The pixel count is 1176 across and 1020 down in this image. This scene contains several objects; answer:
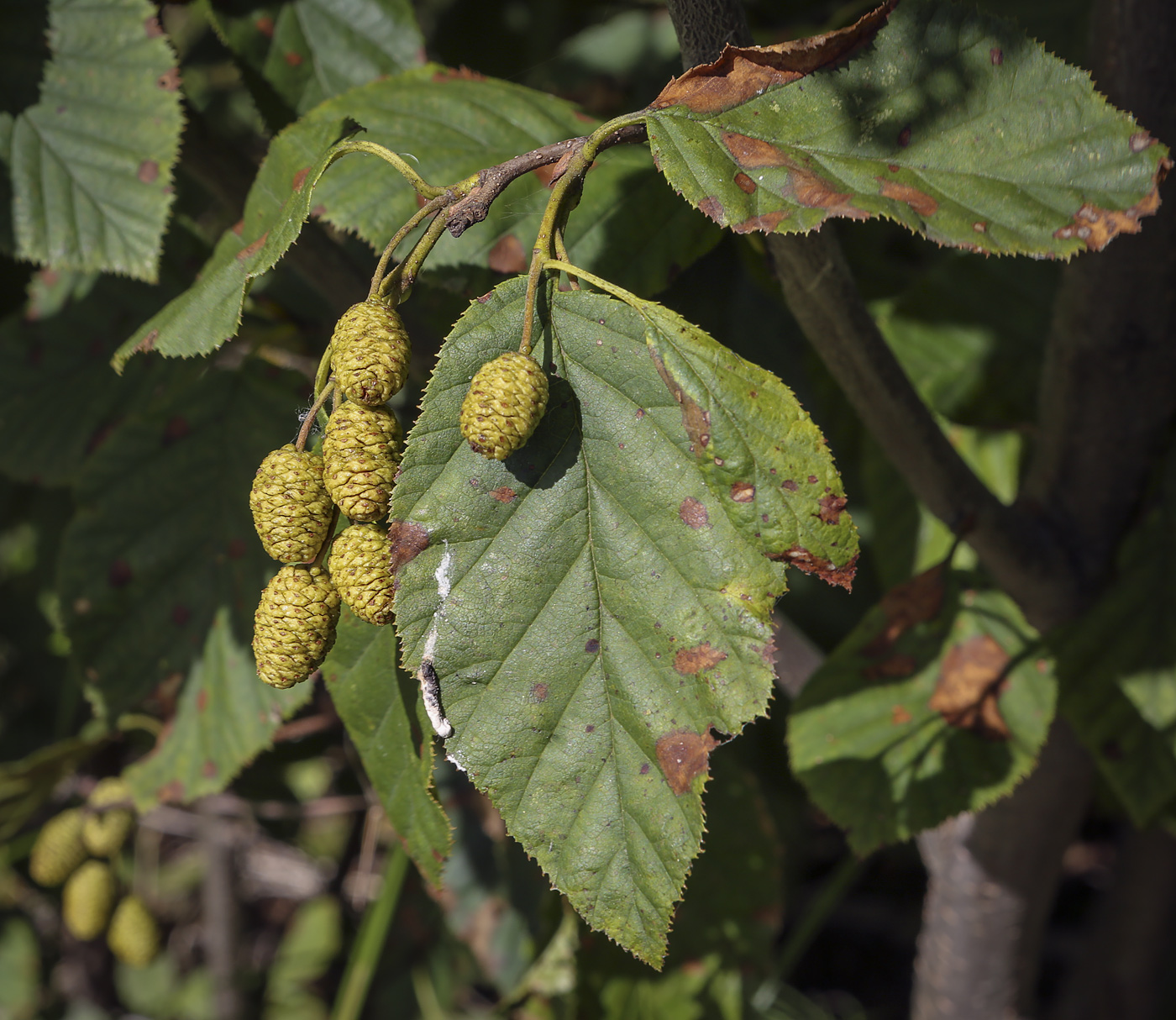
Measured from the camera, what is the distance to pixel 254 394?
1.49m

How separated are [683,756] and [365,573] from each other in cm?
29

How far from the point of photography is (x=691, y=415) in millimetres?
771

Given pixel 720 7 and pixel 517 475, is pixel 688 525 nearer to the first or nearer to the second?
pixel 517 475

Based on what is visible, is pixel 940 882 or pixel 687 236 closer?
pixel 687 236

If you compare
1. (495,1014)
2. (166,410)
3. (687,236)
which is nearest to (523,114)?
(687,236)

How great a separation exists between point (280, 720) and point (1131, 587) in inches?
49.1

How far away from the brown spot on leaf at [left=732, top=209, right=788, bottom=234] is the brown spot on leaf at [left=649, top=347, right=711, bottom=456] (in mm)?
114

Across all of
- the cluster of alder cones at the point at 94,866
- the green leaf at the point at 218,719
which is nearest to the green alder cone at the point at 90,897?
the cluster of alder cones at the point at 94,866

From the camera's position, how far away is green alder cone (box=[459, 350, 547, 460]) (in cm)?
Answer: 71

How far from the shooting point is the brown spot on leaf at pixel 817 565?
773 millimetres

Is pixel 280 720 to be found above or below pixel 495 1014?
above

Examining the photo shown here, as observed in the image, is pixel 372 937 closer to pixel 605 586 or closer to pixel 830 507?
pixel 605 586

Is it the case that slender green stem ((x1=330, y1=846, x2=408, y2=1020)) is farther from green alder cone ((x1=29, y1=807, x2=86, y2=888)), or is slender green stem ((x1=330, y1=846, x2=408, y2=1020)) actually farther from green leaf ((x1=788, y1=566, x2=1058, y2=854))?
green leaf ((x1=788, y1=566, x2=1058, y2=854))

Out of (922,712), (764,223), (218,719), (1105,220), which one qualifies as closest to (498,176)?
(764,223)
